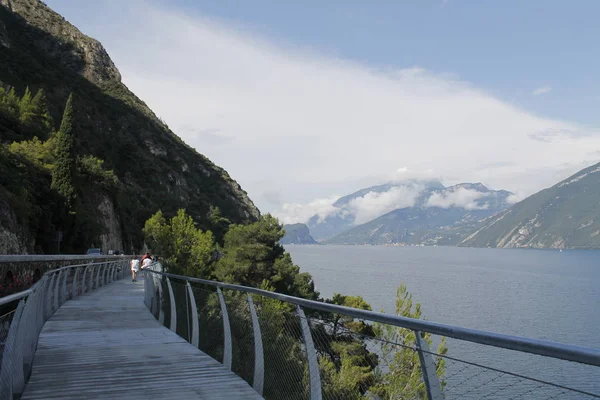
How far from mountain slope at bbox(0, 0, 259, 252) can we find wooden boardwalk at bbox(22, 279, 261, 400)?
33327 mm

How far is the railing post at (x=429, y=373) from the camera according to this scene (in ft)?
9.65

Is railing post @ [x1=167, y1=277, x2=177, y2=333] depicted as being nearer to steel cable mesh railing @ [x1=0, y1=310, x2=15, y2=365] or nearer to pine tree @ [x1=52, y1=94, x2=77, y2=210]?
steel cable mesh railing @ [x1=0, y1=310, x2=15, y2=365]

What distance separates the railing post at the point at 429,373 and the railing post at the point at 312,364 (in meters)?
1.63

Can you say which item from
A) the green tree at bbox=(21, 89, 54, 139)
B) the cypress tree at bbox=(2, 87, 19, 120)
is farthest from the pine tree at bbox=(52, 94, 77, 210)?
the green tree at bbox=(21, 89, 54, 139)

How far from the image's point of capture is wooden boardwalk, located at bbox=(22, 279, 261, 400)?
5750 millimetres

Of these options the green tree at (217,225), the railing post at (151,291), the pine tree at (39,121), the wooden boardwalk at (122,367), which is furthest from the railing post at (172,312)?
the green tree at (217,225)

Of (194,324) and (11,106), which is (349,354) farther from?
(11,106)

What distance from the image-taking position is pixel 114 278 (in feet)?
97.7

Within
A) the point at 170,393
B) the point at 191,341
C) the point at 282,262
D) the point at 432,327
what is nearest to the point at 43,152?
the point at 282,262

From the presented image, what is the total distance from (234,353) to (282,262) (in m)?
45.6

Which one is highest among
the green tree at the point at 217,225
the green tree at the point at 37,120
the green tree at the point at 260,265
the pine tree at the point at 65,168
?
the green tree at the point at 37,120

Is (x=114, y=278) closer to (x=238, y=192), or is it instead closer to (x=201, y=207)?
(x=201, y=207)

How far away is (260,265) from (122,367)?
45.2 meters

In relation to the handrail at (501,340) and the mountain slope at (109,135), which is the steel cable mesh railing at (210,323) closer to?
the handrail at (501,340)
